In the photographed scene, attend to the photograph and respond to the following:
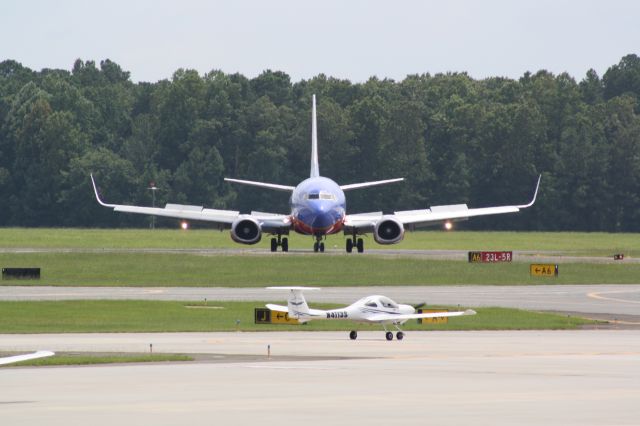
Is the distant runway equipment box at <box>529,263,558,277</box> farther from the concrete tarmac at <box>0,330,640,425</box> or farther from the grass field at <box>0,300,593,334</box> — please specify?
the concrete tarmac at <box>0,330,640,425</box>

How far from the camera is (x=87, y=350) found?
47969 millimetres

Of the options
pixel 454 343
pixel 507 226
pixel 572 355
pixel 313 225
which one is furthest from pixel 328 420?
pixel 507 226

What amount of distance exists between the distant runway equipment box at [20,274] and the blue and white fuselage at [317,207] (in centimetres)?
1701

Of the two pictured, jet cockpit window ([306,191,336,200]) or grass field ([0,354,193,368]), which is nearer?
grass field ([0,354,193,368])

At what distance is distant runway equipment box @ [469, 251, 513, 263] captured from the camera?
100m

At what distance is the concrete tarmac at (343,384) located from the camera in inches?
1203

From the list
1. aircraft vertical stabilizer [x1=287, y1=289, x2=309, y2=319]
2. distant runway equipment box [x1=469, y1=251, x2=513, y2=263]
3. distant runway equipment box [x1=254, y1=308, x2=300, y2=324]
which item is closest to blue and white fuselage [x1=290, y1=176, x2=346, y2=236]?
distant runway equipment box [x1=469, y1=251, x2=513, y2=263]

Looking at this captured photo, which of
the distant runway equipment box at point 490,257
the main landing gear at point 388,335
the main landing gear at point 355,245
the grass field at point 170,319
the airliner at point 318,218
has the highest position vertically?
the airliner at point 318,218

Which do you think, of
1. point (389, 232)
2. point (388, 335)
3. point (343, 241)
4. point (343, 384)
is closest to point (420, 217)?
point (389, 232)

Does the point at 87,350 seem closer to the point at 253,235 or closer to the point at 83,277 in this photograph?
the point at 83,277

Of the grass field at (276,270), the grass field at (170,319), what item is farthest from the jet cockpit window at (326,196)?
the grass field at (170,319)

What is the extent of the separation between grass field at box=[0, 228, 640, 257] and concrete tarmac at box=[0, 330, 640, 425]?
6432 cm

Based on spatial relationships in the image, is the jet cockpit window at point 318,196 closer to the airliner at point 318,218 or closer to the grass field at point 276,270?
the airliner at point 318,218

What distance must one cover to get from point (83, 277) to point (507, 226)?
112 meters
